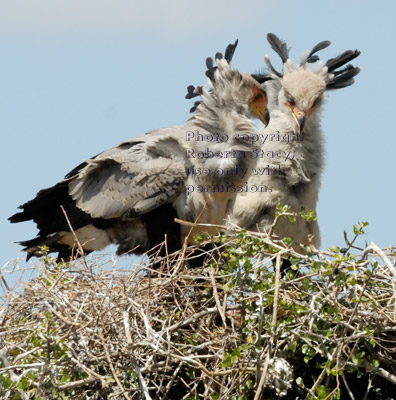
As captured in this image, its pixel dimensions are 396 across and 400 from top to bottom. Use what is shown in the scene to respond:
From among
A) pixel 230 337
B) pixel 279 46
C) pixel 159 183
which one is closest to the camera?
pixel 230 337

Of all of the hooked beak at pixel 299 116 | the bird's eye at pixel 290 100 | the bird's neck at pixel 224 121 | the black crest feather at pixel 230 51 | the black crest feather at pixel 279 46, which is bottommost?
the hooked beak at pixel 299 116

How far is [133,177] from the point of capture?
293 inches

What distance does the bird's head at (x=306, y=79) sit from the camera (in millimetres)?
7676

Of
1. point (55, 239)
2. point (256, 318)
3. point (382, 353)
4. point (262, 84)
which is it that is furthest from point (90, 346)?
point (262, 84)

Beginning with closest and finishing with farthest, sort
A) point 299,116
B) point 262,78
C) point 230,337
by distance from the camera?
point 230,337, point 299,116, point 262,78

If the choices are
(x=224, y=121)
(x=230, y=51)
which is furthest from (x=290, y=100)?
(x=224, y=121)

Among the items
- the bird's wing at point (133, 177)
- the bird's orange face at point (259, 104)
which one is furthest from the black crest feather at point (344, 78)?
the bird's wing at point (133, 177)

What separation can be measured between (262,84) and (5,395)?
3.63 metres

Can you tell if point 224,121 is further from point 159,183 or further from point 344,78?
point 344,78

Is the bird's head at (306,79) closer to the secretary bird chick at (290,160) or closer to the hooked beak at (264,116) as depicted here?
the secretary bird chick at (290,160)

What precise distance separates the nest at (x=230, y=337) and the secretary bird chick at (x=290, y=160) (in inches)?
63.1

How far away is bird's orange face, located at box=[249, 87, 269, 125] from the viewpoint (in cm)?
741

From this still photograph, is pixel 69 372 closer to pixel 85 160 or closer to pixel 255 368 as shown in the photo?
pixel 255 368

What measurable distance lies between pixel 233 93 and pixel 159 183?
799 millimetres
